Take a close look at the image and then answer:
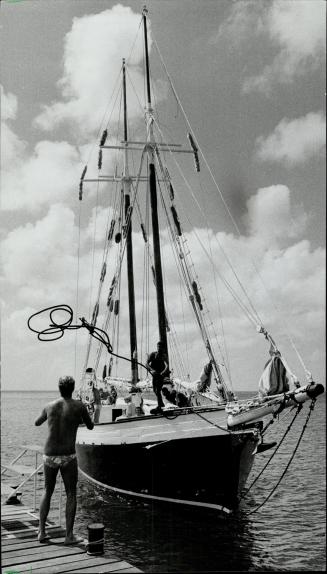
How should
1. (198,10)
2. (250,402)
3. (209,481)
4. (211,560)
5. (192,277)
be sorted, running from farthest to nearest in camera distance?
(192,277), (209,481), (250,402), (211,560), (198,10)

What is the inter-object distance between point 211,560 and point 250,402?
163 inches

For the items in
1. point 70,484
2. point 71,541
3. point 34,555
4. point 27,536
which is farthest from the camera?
point 27,536

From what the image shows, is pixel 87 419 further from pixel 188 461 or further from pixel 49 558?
pixel 188 461

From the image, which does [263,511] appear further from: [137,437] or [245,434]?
[137,437]

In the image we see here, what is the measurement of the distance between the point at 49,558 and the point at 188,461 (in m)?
9.13

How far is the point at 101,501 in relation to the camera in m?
18.3

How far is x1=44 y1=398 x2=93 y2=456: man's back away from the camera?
253 inches

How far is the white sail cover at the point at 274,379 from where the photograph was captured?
40.2ft

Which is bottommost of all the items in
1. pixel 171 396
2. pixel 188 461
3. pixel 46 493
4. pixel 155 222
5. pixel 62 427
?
pixel 188 461

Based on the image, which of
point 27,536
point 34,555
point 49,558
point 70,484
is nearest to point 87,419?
point 70,484

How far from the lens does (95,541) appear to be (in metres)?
6.67

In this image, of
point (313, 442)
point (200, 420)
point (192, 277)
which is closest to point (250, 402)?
point (200, 420)

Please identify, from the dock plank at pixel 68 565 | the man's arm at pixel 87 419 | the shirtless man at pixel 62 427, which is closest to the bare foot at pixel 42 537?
the dock plank at pixel 68 565

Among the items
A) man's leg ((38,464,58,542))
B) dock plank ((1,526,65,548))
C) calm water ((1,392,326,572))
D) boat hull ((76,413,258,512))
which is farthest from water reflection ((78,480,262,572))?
man's leg ((38,464,58,542))
